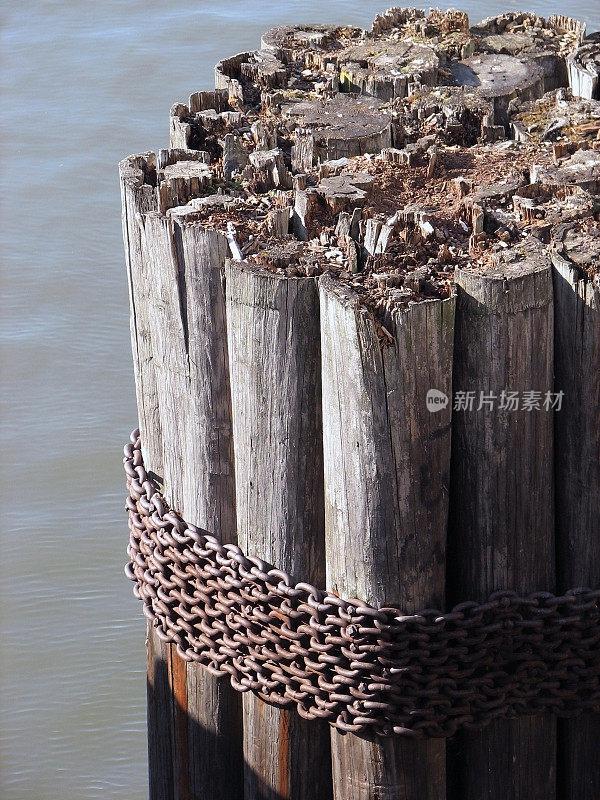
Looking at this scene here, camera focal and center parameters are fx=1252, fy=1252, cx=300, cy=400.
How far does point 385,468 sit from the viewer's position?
3502 mm

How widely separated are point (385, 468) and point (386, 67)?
2.44 metres

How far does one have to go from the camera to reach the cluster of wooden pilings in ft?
11.5

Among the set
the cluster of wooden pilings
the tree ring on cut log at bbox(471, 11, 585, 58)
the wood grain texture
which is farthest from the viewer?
the tree ring on cut log at bbox(471, 11, 585, 58)

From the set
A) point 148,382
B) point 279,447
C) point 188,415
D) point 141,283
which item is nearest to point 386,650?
point 279,447

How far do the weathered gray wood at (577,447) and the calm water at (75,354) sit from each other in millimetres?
2748

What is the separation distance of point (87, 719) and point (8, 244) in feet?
15.2

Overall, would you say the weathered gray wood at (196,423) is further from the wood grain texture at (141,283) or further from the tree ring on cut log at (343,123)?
the tree ring on cut log at (343,123)

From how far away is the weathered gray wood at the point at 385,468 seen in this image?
3.40 metres

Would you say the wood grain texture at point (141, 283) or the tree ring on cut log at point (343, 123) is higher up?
the tree ring on cut log at point (343, 123)

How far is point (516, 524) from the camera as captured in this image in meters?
3.73

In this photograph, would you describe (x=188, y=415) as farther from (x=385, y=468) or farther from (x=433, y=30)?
(x=433, y=30)

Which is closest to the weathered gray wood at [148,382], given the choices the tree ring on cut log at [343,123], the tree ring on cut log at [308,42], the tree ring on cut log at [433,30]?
the tree ring on cut log at [343,123]

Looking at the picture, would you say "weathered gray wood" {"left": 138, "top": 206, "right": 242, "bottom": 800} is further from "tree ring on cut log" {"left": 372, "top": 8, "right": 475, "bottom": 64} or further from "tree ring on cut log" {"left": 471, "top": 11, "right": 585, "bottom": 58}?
"tree ring on cut log" {"left": 471, "top": 11, "right": 585, "bottom": 58}

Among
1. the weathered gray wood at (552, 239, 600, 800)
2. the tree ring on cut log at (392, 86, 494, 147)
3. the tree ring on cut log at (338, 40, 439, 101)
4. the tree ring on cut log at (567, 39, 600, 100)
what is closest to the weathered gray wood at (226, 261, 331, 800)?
the weathered gray wood at (552, 239, 600, 800)
